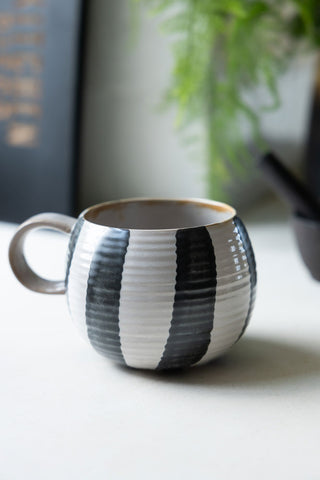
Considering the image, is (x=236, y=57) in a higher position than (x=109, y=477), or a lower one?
higher

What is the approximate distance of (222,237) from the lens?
0.43 m

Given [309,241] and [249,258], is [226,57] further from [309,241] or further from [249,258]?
[249,258]

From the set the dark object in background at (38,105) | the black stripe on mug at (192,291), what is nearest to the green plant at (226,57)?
the dark object in background at (38,105)

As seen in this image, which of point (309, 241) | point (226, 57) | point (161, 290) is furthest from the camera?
point (226, 57)

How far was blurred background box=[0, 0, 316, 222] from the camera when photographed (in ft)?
2.98

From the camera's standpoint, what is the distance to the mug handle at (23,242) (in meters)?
0.47

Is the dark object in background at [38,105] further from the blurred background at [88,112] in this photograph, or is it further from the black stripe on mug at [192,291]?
the black stripe on mug at [192,291]

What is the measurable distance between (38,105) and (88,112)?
3.8 inches

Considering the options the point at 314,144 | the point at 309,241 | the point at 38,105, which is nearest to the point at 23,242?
the point at 309,241

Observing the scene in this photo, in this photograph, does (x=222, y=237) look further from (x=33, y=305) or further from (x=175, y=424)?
(x=33, y=305)

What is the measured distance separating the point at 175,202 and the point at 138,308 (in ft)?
0.44

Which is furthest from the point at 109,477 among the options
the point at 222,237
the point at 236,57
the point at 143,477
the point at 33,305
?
the point at 236,57

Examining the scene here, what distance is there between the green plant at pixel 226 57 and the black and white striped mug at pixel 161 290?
463 millimetres

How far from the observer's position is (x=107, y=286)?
16.6 inches
